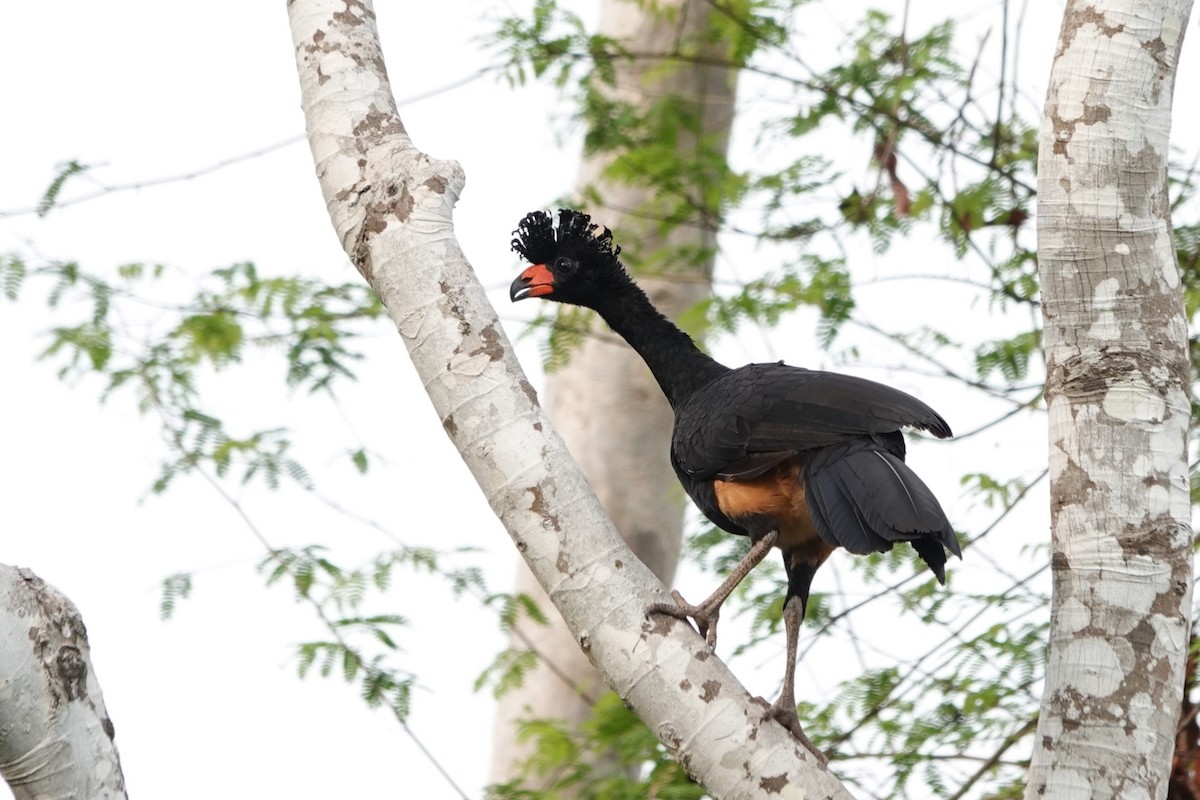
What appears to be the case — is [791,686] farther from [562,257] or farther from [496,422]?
[562,257]

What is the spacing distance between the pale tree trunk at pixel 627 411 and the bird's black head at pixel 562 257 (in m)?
2.46

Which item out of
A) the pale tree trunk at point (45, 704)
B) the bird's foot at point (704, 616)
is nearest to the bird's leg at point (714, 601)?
the bird's foot at point (704, 616)

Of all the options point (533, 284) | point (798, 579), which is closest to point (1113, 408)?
point (798, 579)

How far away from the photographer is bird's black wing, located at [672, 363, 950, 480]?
11.3 feet

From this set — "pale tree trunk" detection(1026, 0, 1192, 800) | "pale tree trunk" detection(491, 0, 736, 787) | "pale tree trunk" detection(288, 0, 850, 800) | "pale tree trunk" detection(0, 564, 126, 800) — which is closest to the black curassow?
"pale tree trunk" detection(288, 0, 850, 800)

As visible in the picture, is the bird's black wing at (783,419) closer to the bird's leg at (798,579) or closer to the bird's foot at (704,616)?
A: the bird's leg at (798,579)

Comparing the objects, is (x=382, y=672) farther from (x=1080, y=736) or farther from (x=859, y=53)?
(x=859, y=53)

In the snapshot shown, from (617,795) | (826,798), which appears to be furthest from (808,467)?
(617,795)

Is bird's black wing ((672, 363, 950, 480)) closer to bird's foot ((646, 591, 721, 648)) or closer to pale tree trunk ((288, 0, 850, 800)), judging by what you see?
bird's foot ((646, 591, 721, 648))

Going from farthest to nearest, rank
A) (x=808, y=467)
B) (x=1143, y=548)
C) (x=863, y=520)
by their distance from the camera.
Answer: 1. (x=808, y=467)
2. (x=863, y=520)
3. (x=1143, y=548)

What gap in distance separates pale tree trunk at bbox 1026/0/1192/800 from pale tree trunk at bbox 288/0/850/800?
0.56m

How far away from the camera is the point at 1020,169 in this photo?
19.1 ft

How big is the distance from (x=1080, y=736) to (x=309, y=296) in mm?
4534

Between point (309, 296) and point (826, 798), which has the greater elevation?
point (309, 296)
